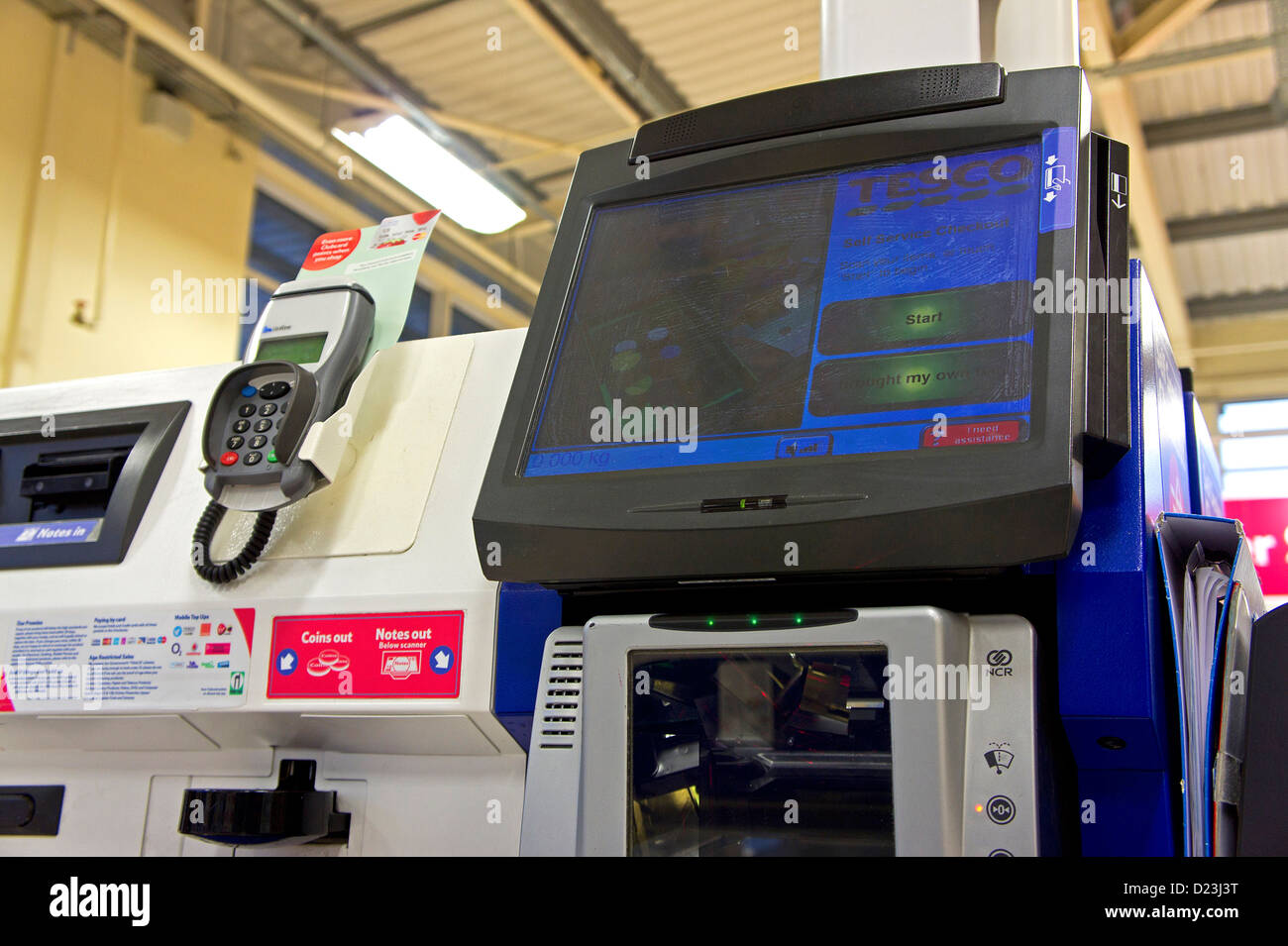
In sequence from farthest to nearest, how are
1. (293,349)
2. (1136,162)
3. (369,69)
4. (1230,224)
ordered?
1. (1230,224)
2. (1136,162)
3. (369,69)
4. (293,349)

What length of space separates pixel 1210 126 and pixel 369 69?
447 centimetres

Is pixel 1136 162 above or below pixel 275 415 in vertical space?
above

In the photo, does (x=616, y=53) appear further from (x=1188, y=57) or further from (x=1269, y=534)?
(x=1269, y=534)

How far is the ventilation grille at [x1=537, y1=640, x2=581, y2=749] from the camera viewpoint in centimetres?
98

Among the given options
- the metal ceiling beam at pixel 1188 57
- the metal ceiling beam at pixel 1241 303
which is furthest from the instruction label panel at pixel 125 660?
the metal ceiling beam at pixel 1241 303

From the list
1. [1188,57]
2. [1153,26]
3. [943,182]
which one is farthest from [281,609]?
[1188,57]

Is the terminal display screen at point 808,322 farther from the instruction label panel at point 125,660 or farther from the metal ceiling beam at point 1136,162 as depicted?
the metal ceiling beam at point 1136,162

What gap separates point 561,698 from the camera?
3.26 ft

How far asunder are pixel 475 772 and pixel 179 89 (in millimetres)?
5252

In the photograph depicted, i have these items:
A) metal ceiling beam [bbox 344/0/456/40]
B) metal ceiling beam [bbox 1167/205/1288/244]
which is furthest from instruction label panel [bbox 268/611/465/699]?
metal ceiling beam [bbox 1167/205/1288/244]

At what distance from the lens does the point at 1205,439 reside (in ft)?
5.20

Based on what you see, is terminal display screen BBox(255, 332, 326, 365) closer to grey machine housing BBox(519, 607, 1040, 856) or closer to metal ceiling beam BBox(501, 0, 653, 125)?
grey machine housing BBox(519, 607, 1040, 856)
